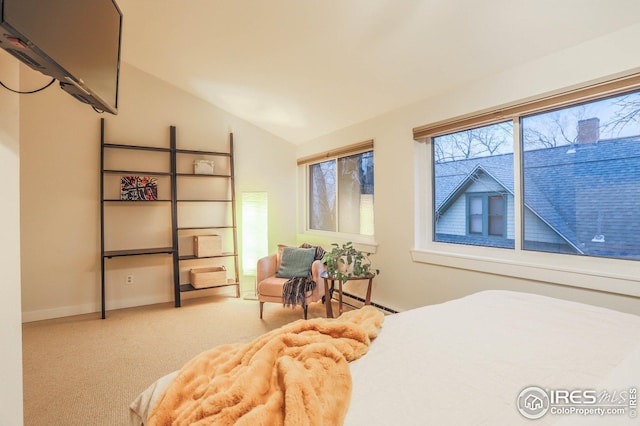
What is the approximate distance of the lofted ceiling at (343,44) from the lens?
6.22 feet

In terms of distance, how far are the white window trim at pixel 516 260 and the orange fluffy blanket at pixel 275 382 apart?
4.95 feet

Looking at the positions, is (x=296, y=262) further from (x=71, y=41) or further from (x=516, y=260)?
(x=71, y=41)

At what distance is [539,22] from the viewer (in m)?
1.86

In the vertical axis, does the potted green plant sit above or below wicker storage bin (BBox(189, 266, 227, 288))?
above

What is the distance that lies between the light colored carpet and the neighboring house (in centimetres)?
193

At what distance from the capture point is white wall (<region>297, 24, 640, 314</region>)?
1.88 meters

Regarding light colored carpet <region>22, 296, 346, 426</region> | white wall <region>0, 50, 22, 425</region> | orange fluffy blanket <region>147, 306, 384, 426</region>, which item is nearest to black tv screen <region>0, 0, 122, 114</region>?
white wall <region>0, 50, 22, 425</region>

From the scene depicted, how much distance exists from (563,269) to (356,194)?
224 centimetres

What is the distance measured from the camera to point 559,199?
7.23ft

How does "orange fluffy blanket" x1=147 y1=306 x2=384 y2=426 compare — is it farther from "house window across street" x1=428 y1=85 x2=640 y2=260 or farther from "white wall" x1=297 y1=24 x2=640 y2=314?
"house window across street" x1=428 y1=85 x2=640 y2=260

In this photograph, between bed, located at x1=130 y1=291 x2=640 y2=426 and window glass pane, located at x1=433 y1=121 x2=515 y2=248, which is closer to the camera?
bed, located at x1=130 y1=291 x2=640 y2=426

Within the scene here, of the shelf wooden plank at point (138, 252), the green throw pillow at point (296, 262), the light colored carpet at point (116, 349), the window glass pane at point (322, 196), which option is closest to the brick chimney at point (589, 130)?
the green throw pillow at point (296, 262)

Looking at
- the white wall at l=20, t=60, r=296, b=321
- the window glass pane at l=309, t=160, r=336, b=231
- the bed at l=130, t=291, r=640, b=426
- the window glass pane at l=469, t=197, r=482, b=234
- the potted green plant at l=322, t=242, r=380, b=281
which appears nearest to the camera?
the bed at l=130, t=291, r=640, b=426

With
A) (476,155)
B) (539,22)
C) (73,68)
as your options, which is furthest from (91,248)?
(539,22)
